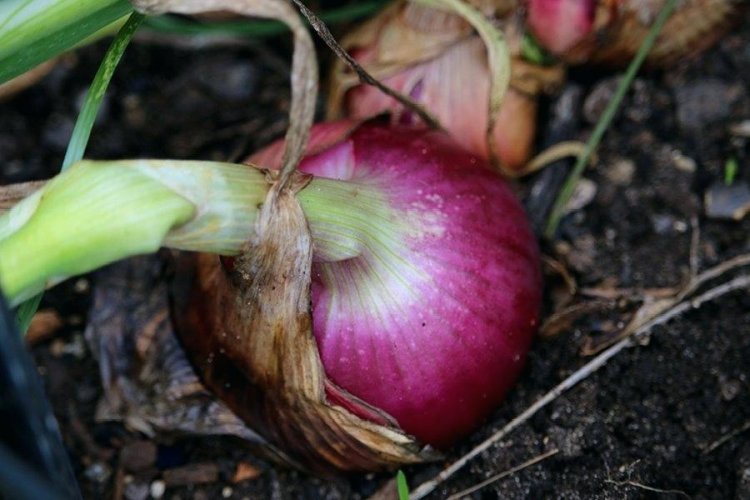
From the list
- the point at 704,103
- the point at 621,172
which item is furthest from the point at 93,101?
the point at 704,103

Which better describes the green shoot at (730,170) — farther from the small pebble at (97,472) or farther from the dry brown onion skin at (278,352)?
the small pebble at (97,472)

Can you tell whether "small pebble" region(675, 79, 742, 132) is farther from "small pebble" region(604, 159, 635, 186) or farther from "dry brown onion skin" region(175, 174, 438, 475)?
"dry brown onion skin" region(175, 174, 438, 475)

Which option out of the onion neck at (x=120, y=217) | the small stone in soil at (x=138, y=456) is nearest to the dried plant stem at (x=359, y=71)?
the onion neck at (x=120, y=217)

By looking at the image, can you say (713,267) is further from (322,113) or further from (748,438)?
(322,113)

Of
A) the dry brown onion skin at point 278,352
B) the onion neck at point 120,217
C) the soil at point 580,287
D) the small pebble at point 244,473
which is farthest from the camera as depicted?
the small pebble at point 244,473

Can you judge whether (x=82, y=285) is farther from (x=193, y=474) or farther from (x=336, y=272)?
(x=336, y=272)

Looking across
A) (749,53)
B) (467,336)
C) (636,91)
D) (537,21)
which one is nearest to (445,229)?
(467,336)
